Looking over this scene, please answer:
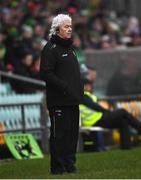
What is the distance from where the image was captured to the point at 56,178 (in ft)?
36.4

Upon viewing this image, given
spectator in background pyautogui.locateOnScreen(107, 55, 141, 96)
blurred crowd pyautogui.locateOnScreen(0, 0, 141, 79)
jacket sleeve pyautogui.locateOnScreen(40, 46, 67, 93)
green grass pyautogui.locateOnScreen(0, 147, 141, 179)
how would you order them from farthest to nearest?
spectator in background pyautogui.locateOnScreen(107, 55, 141, 96) → blurred crowd pyautogui.locateOnScreen(0, 0, 141, 79) → jacket sleeve pyautogui.locateOnScreen(40, 46, 67, 93) → green grass pyautogui.locateOnScreen(0, 147, 141, 179)

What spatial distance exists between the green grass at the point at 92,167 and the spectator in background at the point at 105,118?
90cm

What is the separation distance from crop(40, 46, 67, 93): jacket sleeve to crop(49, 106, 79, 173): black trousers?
358 mm

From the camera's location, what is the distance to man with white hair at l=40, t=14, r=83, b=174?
1184 centimetres

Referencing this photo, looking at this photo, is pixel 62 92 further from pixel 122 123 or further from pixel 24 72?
pixel 24 72

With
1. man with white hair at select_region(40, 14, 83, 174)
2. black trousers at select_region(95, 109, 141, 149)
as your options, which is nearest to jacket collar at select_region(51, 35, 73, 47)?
man with white hair at select_region(40, 14, 83, 174)

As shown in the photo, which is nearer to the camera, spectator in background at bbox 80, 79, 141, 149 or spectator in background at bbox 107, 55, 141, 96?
spectator in background at bbox 80, 79, 141, 149

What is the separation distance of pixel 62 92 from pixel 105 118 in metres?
5.39

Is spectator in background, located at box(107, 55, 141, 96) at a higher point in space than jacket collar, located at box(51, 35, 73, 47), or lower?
lower

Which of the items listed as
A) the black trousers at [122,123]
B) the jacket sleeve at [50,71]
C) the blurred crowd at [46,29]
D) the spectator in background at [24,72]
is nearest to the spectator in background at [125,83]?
the blurred crowd at [46,29]

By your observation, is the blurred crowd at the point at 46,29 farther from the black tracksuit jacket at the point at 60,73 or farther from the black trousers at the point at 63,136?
the black trousers at the point at 63,136

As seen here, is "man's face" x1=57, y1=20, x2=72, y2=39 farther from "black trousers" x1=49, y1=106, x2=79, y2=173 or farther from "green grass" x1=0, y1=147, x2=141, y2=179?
"green grass" x1=0, y1=147, x2=141, y2=179

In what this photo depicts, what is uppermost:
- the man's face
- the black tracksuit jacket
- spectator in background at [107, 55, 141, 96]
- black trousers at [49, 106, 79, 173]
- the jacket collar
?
the man's face

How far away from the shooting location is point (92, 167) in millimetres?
13359
